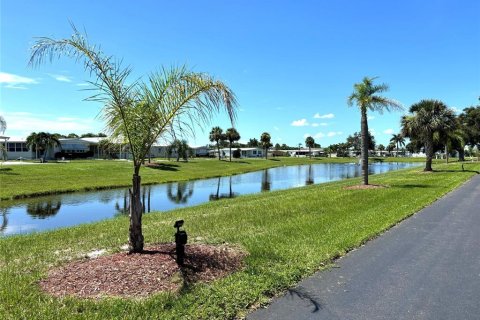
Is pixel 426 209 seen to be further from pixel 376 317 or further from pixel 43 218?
pixel 43 218

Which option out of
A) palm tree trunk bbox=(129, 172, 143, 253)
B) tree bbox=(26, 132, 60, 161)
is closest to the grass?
palm tree trunk bbox=(129, 172, 143, 253)

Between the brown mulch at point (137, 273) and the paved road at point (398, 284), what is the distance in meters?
1.46

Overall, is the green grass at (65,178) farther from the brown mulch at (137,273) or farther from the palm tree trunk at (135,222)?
the brown mulch at (137,273)

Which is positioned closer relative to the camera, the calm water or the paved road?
the paved road

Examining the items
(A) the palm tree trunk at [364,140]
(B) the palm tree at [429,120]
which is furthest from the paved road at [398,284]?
(B) the palm tree at [429,120]

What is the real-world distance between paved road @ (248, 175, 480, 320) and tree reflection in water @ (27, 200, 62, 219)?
15980mm

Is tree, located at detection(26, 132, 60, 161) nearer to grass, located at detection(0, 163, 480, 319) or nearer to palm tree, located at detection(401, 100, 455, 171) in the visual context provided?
palm tree, located at detection(401, 100, 455, 171)

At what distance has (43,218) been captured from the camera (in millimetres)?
18562

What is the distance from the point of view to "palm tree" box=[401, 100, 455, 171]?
36.4 m

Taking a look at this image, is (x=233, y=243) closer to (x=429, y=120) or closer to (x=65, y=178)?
(x=65, y=178)

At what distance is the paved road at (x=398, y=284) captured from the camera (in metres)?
5.17

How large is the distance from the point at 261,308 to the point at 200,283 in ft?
3.68

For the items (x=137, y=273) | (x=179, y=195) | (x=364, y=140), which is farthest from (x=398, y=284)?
(x=179, y=195)

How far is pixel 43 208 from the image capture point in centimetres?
2181
